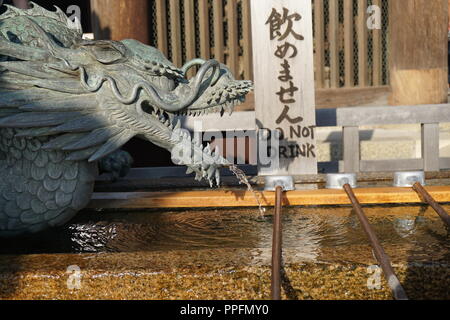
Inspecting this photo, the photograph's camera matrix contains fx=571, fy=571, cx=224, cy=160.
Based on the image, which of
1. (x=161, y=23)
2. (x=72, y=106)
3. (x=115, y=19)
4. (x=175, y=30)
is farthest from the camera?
(x=175, y=30)

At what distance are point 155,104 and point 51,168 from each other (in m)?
0.61

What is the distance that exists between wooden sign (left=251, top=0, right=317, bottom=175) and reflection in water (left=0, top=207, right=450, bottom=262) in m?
1.41

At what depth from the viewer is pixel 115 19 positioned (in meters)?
5.82

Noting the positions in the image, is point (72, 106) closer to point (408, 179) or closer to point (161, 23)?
point (408, 179)

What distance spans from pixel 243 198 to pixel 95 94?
4.10 feet

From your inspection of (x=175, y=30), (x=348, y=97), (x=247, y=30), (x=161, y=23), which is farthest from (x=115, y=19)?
(x=348, y=97)

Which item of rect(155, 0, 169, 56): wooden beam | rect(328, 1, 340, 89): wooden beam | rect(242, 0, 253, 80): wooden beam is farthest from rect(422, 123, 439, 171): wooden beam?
rect(155, 0, 169, 56): wooden beam

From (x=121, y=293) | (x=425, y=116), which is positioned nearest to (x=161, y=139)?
(x=121, y=293)

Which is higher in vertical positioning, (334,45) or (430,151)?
(334,45)

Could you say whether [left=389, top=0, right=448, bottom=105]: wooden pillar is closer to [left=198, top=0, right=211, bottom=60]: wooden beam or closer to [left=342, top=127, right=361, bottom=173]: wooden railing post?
[left=342, top=127, right=361, bottom=173]: wooden railing post

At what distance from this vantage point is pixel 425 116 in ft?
17.0

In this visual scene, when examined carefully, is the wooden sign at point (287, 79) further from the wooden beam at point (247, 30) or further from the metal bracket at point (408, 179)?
the wooden beam at point (247, 30)

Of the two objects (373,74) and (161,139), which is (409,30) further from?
(161,139)

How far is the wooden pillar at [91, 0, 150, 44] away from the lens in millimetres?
5805
